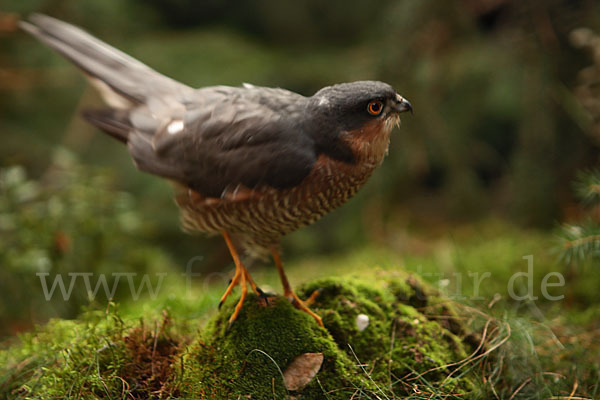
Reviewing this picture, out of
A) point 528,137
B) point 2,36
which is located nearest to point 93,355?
point 528,137

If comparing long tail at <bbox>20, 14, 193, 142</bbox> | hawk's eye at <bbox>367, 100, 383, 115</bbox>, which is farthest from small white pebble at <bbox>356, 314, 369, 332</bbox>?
long tail at <bbox>20, 14, 193, 142</bbox>

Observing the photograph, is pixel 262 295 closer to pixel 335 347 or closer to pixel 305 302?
Result: pixel 305 302

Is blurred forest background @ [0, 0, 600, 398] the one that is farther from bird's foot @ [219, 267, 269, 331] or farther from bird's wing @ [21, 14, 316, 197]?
bird's wing @ [21, 14, 316, 197]

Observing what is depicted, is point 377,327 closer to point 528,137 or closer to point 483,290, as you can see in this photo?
point 483,290

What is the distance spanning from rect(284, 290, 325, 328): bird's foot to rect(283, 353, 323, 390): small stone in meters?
0.18

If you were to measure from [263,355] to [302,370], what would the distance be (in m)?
0.17

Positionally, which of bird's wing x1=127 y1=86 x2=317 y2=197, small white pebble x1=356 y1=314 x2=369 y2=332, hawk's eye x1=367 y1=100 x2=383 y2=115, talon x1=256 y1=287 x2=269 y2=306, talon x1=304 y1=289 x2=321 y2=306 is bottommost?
small white pebble x1=356 y1=314 x2=369 y2=332

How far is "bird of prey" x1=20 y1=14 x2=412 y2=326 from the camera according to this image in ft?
6.82

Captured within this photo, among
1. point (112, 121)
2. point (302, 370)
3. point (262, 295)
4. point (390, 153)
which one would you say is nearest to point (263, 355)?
point (302, 370)

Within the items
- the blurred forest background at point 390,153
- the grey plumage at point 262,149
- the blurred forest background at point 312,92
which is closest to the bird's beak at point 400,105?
the grey plumage at point 262,149

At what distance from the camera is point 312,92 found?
5656 mm

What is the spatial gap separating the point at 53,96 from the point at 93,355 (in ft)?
17.1

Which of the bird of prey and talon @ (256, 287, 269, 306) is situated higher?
the bird of prey

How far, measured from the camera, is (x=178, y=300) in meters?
3.11
